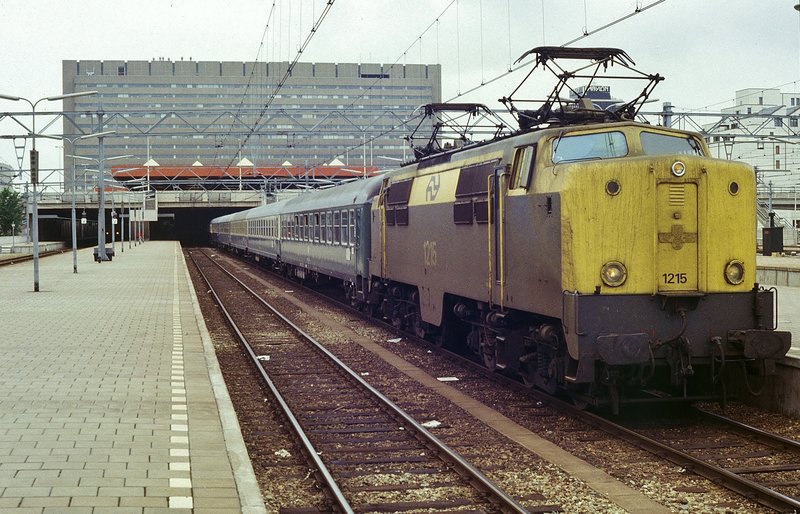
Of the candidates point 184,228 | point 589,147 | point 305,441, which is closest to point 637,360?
point 589,147

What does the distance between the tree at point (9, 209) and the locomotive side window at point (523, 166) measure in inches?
3163

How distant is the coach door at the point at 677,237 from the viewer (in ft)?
32.9

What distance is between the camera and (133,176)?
3686 inches

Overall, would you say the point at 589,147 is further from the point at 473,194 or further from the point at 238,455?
the point at 238,455

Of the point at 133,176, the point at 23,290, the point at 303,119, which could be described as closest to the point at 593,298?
the point at 23,290

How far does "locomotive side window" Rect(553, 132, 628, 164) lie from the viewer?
10.6 metres

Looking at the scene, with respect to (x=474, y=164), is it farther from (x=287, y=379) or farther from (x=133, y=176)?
(x=133, y=176)

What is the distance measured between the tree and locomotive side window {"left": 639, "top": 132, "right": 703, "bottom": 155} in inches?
3209

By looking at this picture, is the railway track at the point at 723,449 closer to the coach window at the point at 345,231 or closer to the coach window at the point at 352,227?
the coach window at the point at 352,227

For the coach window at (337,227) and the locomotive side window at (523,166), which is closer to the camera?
the locomotive side window at (523,166)

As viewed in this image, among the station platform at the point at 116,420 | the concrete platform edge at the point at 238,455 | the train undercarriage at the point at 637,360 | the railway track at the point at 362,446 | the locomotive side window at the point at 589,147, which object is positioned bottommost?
the railway track at the point at 362,446

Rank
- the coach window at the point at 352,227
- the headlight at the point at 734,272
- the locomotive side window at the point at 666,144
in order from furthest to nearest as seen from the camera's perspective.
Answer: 1. the coach window at the point at 352,227
2. the locomotive side window at the point at 666,144
3. the headlight at the point at 734,272

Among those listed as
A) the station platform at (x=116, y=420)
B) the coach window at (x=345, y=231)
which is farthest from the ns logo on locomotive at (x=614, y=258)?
the coach window at (x=345, y=231)

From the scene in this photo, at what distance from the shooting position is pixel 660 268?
394 inches
